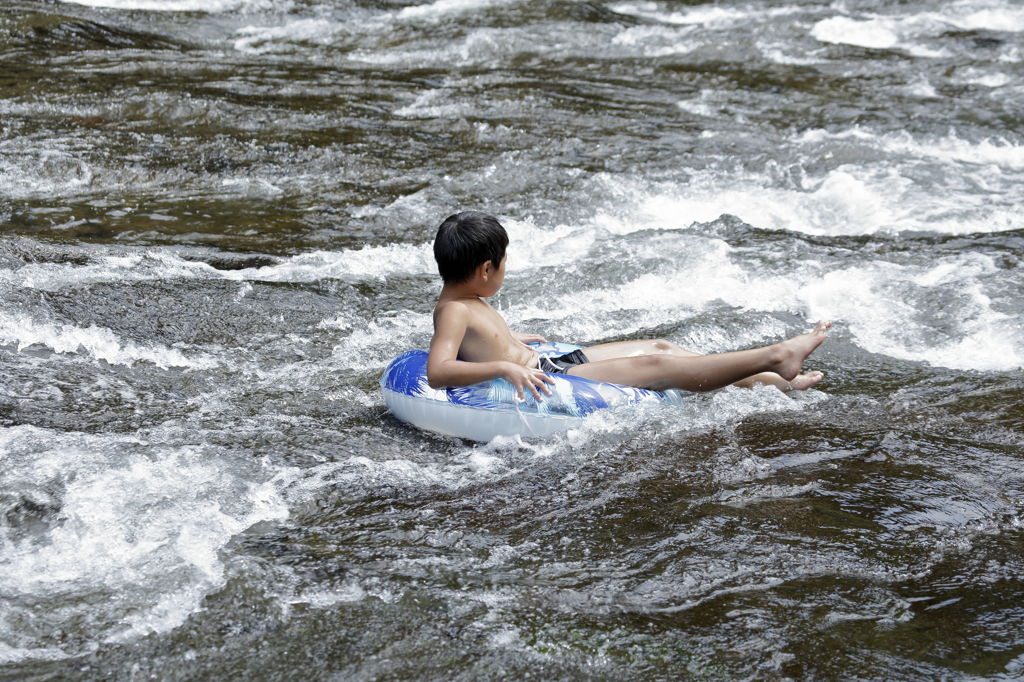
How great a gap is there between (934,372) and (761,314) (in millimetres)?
1133

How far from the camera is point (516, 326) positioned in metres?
6.31

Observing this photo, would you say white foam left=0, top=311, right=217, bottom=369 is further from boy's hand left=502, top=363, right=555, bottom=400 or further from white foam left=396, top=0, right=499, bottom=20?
white foam left=396, top=0, right=499, bottom=20

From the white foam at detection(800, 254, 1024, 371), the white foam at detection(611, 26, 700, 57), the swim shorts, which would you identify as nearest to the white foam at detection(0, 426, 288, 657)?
the swim shorts

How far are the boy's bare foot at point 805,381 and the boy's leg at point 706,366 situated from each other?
186mm

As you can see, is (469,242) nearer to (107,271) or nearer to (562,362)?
(562,362)

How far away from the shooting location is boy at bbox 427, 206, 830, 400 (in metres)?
4.68

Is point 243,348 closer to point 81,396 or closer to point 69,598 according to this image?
point 81,396

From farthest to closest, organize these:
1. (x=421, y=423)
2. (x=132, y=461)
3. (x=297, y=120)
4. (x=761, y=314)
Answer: (x=297, y=120), (x=761, y=314), (x=421, y=423), (x=132, y=461)

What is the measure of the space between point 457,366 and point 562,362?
2.24 feet

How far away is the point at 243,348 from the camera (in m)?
5.70

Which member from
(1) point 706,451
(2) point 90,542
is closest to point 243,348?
(2) point 90,542

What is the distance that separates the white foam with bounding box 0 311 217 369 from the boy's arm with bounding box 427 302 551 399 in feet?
4.51

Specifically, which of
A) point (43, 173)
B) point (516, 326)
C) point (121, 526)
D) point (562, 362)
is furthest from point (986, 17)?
point (121, 526)

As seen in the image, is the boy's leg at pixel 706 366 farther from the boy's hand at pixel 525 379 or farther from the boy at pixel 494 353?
the boy's hand at pixel 525 379
